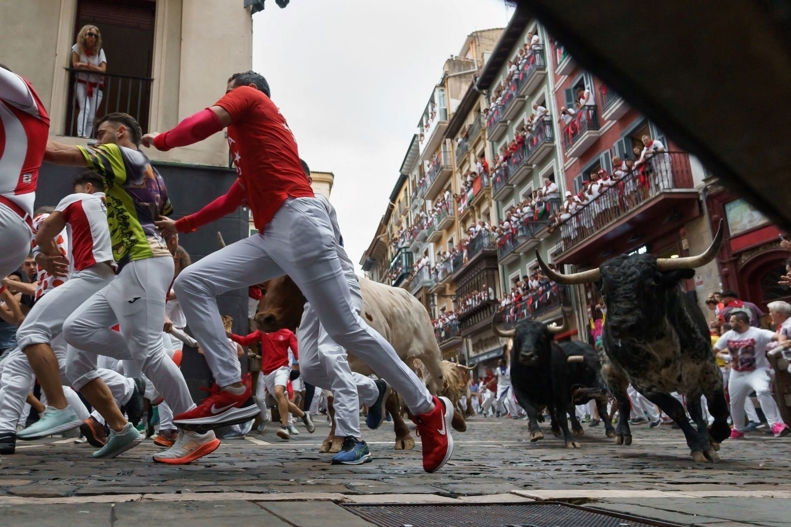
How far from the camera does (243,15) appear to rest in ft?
41.9

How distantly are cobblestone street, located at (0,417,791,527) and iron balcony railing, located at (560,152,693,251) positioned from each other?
Result: 15153 mm

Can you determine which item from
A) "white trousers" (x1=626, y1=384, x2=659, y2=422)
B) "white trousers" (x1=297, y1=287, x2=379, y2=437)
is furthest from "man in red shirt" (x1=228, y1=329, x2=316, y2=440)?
"white trousers" (x1=626, y1=384, x2=659, y2=422)

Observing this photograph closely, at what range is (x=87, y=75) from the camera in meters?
11.7

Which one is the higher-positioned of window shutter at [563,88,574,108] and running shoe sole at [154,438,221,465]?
window shutter at [563,88,574,108]

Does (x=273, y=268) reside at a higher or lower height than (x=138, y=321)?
higher

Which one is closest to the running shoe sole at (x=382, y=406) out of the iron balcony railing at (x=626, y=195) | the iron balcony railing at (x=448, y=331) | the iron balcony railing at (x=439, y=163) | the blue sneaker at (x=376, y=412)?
the blue sneaker at (x=376, y=412)

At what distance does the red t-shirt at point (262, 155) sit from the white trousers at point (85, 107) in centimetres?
885

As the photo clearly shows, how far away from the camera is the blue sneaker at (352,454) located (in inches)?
166

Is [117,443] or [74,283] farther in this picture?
[74,283]

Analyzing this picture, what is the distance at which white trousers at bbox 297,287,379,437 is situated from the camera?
15.4ft

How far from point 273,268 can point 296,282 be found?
10.8 inches

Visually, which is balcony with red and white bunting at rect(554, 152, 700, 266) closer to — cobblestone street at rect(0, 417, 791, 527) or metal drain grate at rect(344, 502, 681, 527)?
cobblestone street at rect(0, 417, 791, 527)

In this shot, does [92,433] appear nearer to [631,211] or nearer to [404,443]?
[404,443]

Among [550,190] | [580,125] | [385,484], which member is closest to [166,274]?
[385,484]
